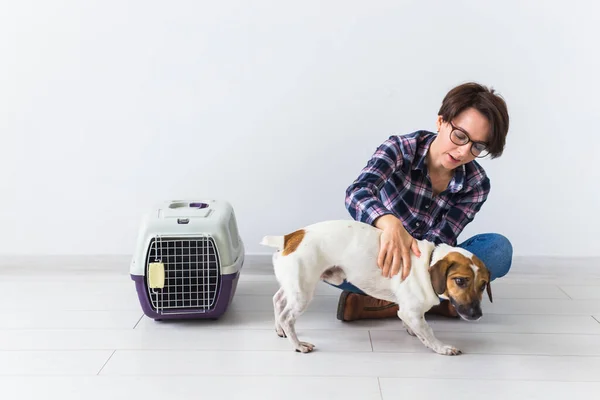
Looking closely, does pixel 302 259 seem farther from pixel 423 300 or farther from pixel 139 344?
pixel 139 344

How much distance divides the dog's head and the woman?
0.32ft

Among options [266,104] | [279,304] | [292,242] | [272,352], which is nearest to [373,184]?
[292,242]

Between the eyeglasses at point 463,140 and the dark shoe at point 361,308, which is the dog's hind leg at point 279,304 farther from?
the eyeglasses at point 463,140

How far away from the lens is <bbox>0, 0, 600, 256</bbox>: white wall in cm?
250

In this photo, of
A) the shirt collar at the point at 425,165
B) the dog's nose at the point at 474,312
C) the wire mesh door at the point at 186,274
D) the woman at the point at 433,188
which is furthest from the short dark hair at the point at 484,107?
the wire mesh door at the point at 186,274

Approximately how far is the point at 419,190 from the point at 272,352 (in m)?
0.68

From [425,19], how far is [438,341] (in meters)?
1.22

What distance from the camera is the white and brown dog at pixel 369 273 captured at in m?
1.79

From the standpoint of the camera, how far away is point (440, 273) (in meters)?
1.79

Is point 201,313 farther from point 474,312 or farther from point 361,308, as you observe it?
point 474,312

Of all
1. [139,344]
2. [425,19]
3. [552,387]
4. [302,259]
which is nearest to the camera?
[552,387]

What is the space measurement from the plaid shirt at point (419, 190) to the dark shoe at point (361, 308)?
25 cm

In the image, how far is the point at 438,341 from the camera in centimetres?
188

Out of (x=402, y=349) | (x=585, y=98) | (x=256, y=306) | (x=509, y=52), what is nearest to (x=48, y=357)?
(x=256, y=306)
